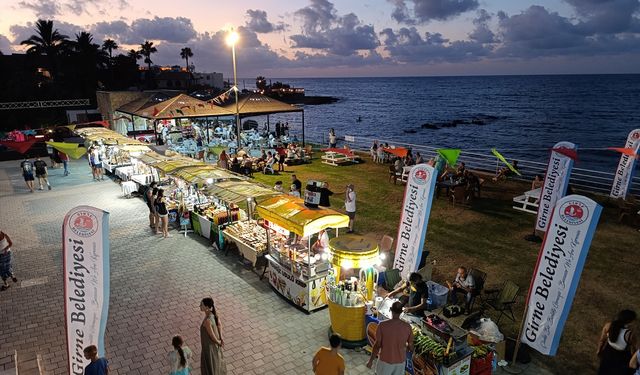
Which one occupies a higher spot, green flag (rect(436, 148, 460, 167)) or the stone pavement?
green flag (rect(436, 148, 460, 167))

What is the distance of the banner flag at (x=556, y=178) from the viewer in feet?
41.7

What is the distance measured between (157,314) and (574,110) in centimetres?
9839

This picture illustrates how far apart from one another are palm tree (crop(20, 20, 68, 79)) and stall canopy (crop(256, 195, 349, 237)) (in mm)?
54068

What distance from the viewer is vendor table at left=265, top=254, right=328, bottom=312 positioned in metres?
9.30

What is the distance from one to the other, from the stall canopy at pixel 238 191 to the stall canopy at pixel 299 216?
0.87 metres

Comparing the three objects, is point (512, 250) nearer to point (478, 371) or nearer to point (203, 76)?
point (478, 371)

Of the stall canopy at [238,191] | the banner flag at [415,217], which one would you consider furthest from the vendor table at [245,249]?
the banner flag at [415,217]

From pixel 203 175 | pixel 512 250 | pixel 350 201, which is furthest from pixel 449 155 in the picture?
pixel 203 175

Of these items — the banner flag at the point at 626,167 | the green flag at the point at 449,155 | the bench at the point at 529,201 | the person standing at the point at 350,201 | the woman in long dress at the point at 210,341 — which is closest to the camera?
the woman in long dress at the point at 210,341

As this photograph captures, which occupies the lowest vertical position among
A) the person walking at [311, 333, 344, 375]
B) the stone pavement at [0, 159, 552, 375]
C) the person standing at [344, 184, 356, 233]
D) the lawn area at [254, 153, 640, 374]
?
the stone pavement at [0, 159, 552, 375]

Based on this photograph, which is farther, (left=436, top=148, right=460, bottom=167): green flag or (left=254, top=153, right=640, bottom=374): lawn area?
(left=436, top=148, right=460, bottom=167): green flag

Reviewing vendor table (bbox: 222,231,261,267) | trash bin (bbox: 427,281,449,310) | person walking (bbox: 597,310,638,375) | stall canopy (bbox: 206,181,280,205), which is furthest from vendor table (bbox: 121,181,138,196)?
person walking (bbox: 597,310,638,375)

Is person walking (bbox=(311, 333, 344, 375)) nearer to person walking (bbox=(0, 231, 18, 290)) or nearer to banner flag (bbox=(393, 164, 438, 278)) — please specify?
banner flag (bbox=(393, 164, 438, 278))

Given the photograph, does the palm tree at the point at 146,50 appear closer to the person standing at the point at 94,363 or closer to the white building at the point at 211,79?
the white building at the point at 211,79
